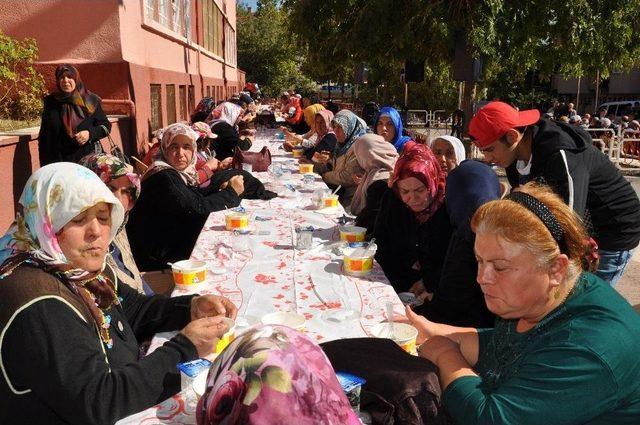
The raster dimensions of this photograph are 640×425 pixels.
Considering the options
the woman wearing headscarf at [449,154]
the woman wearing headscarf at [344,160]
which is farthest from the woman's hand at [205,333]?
the woman wearing headscarf at [344,160]

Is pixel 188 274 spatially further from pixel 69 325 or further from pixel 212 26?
pixel 212 26

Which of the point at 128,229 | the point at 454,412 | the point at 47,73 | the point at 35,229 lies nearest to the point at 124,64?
the point at 47,73

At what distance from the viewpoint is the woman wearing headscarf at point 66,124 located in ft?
19.0

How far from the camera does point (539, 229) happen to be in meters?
1.50

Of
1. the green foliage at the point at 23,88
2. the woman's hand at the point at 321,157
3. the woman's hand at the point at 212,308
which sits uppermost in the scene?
the green foliage at the point at 23,88

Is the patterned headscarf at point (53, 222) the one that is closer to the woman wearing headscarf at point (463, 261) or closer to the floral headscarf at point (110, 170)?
the floral headscarf at point (110, 170)

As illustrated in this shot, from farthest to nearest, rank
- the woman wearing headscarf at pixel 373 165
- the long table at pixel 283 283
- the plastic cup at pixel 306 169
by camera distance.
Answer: the plastic cup at pixel 306 169 → the woman wearing headscarf at pixel 373 165 → the long table at pixel 283 283

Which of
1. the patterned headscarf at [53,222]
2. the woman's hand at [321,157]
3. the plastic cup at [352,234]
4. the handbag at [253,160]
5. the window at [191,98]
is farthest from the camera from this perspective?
the window at [191,98]

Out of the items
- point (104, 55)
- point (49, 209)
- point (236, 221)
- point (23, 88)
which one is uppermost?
point (104, 55)

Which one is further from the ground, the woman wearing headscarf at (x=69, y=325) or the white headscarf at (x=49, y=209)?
the white headscarf at (x=49, y=209)

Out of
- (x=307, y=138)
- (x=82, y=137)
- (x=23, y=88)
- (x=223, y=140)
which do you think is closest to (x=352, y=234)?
(x=82, y=137)

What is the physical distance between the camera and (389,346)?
6.04ft

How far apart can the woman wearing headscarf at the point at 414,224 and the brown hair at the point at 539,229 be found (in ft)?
5.49

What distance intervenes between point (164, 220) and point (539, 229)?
10.2ft
